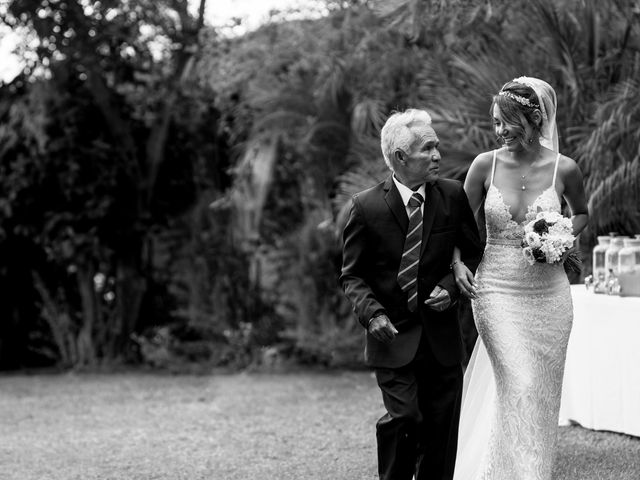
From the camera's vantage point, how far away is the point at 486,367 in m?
5.64

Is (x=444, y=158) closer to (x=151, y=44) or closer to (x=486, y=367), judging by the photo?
(x=486, y=367)

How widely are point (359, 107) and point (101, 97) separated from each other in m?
3.46

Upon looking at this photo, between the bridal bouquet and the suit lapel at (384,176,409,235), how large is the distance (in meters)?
0.60

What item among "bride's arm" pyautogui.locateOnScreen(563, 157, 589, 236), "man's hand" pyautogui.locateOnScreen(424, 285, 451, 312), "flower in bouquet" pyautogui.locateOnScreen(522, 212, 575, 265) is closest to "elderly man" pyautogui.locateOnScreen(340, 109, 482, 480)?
"man's hand" pyautogui.locateOnScreen(424, 285, 451, 312)

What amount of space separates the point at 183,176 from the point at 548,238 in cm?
861

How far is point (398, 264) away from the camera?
178 inches

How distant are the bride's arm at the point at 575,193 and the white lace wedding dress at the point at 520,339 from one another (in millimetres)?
67

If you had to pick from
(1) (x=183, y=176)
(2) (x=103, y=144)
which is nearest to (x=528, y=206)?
(2) (x=103, y=144)

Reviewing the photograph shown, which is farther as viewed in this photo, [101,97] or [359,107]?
[101,97]

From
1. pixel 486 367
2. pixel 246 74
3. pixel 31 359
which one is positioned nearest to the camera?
pixel 486 367

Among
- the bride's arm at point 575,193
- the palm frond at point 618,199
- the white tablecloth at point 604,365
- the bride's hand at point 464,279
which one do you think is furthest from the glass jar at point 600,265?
the bride's hand at point 464,279

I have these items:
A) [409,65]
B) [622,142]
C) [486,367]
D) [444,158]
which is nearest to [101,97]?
[409,65]

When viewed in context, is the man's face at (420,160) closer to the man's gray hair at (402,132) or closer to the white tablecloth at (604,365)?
the man's gray hair at (402,132)

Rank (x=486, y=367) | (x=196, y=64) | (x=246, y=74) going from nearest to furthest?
(x=486, y=367) → (x=246, y=74) → (x=196, y=64)
